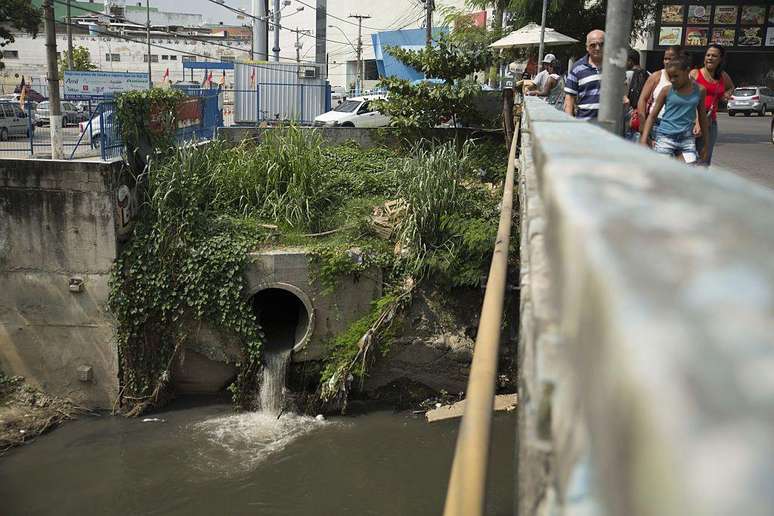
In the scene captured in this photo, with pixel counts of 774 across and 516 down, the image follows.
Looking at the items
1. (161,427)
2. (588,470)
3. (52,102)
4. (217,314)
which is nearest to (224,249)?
(217,314)

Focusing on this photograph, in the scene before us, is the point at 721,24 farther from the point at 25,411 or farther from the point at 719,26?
the point at 25,411

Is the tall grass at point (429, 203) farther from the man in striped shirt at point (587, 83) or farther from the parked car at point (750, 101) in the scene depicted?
the parked car at point (750, 101)

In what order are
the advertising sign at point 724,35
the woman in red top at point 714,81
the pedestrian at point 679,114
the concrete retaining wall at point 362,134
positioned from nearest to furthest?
the pedestrian at point 679,114 → the woman in red top at point 714,81 → the concrete retaining wall at point 362,134 → the advertising sign at point 724,35

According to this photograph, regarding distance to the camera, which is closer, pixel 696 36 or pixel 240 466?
pixel 240 466

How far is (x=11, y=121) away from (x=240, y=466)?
19.1 m

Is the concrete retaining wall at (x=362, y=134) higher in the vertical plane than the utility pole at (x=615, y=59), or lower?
lower

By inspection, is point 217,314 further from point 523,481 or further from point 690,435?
point 690,435

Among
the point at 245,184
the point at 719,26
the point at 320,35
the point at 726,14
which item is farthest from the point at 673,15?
the point at 245,184

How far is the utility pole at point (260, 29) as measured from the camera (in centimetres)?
2515

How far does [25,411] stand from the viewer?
441 inches

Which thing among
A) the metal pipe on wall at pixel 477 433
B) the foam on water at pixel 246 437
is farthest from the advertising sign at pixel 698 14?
the metal pipe on wall at pixel 477 433

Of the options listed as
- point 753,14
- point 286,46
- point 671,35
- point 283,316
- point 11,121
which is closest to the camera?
point 283,316

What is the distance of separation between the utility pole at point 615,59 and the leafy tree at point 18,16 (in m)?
30.8

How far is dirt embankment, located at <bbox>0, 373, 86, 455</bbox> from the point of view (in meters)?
10.7
